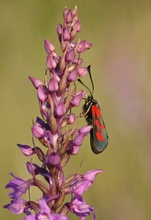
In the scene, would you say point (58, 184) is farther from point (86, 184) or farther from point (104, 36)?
point (104, 36)

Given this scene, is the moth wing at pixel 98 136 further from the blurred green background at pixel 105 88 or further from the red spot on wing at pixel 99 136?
the blurred green background at pixel 105 88

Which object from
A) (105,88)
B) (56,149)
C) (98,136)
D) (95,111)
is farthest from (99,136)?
(105,88)

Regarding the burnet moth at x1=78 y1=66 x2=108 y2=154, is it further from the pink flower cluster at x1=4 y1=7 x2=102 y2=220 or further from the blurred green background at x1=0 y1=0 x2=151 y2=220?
the blurred green background at x1=0 y1=0 x2=151 y2=220

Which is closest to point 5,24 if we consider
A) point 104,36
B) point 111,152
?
point 104,36

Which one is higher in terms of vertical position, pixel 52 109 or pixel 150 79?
pixel 150 79

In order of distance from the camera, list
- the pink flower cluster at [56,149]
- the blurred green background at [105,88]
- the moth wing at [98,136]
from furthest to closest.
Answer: the blurred green background at [105,88] < the moth wing at [98,136] < the pink flower cluster at [56,149]

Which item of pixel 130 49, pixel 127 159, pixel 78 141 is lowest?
pixel 78 141

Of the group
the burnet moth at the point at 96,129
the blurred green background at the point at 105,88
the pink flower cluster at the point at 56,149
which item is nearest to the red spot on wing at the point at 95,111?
the burnet moth at the point at 96,129

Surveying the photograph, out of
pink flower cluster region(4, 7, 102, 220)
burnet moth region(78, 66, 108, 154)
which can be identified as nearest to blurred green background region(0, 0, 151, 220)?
burnet moth region(78, 66, 108, 154)
